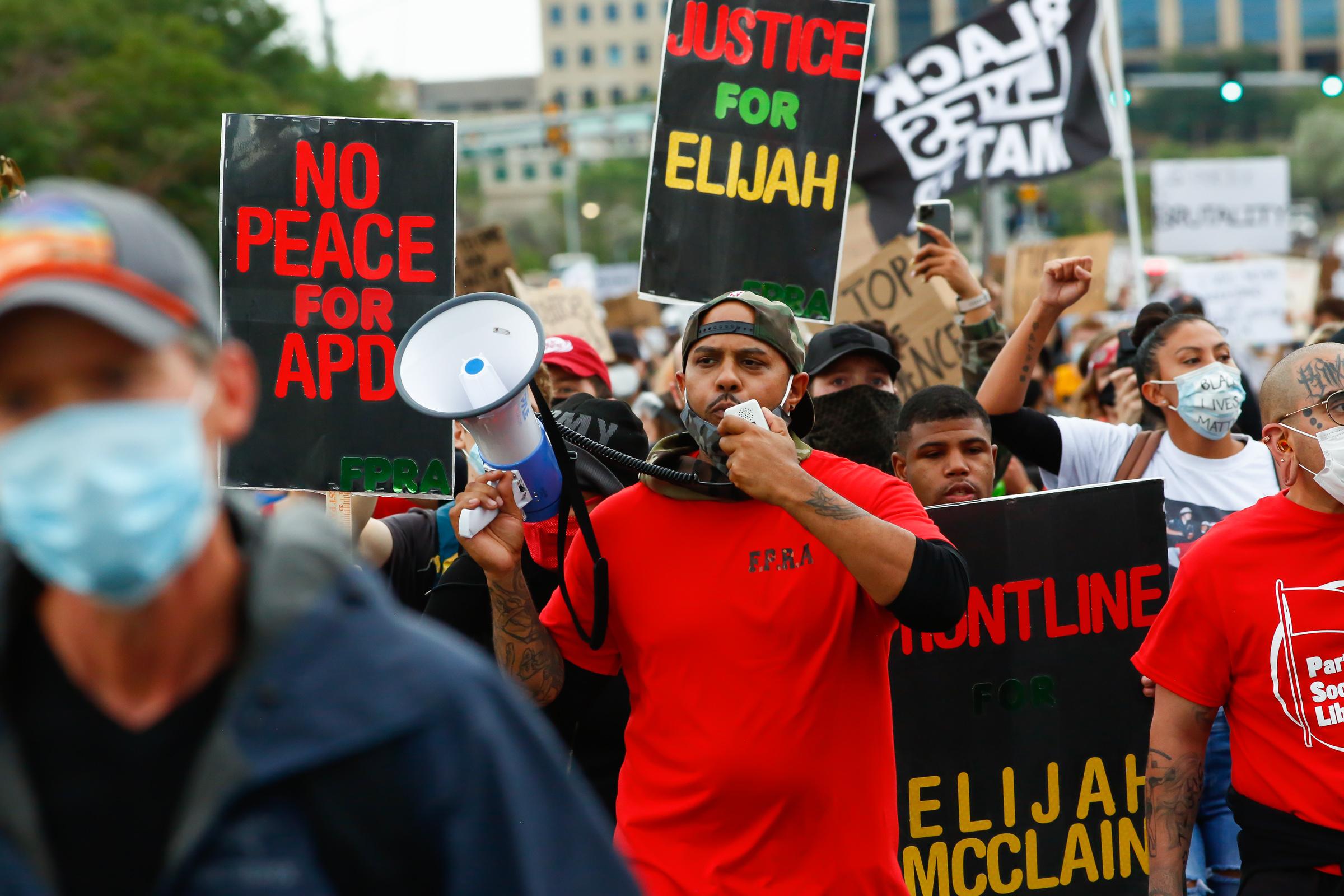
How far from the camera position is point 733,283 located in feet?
17.3

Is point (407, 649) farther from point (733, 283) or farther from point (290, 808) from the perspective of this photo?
point (733, 283)

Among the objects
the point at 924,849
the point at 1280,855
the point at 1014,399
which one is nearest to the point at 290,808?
the point at 1280,855

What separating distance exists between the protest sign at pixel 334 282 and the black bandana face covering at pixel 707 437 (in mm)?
1122

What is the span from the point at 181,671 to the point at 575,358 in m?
3.93

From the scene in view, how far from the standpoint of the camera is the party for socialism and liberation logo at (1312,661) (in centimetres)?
323

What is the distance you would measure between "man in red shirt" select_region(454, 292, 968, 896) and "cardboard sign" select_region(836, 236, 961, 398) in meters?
3.90

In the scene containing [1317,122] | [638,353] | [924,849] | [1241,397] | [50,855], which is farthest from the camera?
[1317,122]

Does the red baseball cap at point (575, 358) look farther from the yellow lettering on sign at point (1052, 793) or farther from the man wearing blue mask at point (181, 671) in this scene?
the man wearing blue mask at point (181, 671)

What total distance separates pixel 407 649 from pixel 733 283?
385 cm

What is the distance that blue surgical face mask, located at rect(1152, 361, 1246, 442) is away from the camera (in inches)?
180

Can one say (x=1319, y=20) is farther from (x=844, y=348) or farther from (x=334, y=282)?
(x=334, y=282)

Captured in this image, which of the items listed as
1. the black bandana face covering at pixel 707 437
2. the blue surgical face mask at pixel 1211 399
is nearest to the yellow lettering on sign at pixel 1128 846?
the blue surgical face mask at pixel 1211 399

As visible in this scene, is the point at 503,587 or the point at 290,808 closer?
the point at 290,808

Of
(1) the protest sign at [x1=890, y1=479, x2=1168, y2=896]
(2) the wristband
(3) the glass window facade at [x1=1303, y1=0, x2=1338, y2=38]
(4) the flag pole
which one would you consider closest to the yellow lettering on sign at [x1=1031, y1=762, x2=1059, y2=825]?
(1) the protest sign at [x1=890, y1=479, x2=1168, y2=896]
